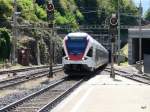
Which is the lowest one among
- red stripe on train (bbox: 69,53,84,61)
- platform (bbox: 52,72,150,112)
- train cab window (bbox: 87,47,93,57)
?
platform (bbox: 52,72,150,112)

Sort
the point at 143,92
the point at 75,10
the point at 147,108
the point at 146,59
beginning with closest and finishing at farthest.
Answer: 1. the point at 147,108
2. the point at 143,92
3. the point at 146,59
4. the point at 75,10

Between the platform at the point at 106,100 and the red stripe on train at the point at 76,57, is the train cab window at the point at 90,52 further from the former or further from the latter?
the platform at the point at 106,100

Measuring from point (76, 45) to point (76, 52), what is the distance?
52 centimetres

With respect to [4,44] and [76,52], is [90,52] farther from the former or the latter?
[4,44]

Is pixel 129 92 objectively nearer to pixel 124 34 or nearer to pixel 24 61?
pixel 24 61

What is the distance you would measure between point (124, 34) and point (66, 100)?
120255mm

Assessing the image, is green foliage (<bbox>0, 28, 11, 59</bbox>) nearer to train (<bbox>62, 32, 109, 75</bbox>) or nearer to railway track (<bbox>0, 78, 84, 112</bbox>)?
train (<bbox>62, 32, 109, 75</bbox>)

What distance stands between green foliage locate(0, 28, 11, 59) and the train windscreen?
30065 mm

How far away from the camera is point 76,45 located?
41094 mm

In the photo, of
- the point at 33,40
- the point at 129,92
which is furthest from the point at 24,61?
the point at 129,92

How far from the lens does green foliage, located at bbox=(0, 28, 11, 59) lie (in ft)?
233

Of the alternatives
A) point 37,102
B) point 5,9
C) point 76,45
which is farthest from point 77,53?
point 5,9

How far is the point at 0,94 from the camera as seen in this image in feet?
84.7

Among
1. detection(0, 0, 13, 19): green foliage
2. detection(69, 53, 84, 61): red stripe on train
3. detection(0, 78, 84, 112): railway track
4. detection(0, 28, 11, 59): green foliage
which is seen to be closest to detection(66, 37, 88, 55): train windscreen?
detection(69, 53, 84, 61): red stripe on train
